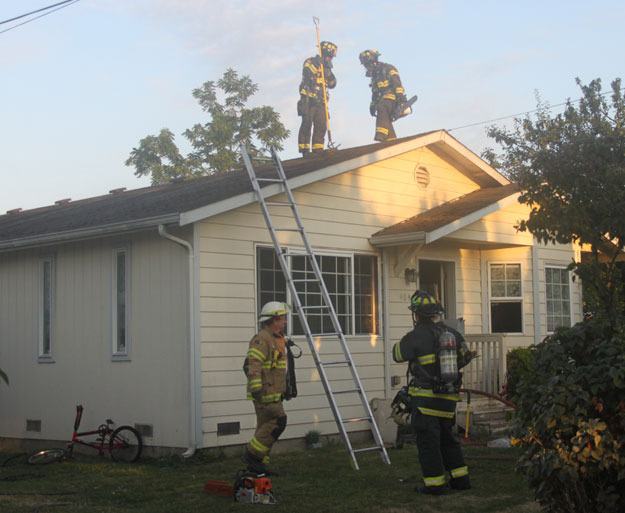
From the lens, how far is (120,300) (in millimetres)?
12906

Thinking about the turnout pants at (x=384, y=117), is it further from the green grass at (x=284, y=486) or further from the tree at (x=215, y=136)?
the tree at (x=215, y=136)

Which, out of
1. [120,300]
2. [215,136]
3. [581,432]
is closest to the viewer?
[581,432]

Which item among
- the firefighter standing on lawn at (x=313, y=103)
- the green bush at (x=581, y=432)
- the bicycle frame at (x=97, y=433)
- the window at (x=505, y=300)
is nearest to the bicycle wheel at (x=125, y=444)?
the bicycle frame at (x=97, y=433)

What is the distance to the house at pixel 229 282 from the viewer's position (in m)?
12.0

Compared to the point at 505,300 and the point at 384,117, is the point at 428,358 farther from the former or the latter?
the point at 384,117

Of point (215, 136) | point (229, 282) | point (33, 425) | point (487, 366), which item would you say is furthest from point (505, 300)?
point (215, 136)

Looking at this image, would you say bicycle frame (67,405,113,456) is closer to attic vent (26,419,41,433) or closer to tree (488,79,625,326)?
attic vent (26,419,41,433)

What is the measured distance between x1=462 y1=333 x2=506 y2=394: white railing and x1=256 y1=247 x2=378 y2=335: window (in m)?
1.97

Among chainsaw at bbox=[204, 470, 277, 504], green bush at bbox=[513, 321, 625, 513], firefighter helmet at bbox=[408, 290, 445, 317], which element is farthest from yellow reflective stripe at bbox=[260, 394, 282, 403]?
green bush at bbox=[513, 321, 625, 513]

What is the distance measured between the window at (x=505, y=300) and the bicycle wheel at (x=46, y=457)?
756cm

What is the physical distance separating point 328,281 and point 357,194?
1406mm

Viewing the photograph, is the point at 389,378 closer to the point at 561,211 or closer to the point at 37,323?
the point at 561,211

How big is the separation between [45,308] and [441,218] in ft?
19.3

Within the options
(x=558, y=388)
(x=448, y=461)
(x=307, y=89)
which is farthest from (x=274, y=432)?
(x=307, y=89)
